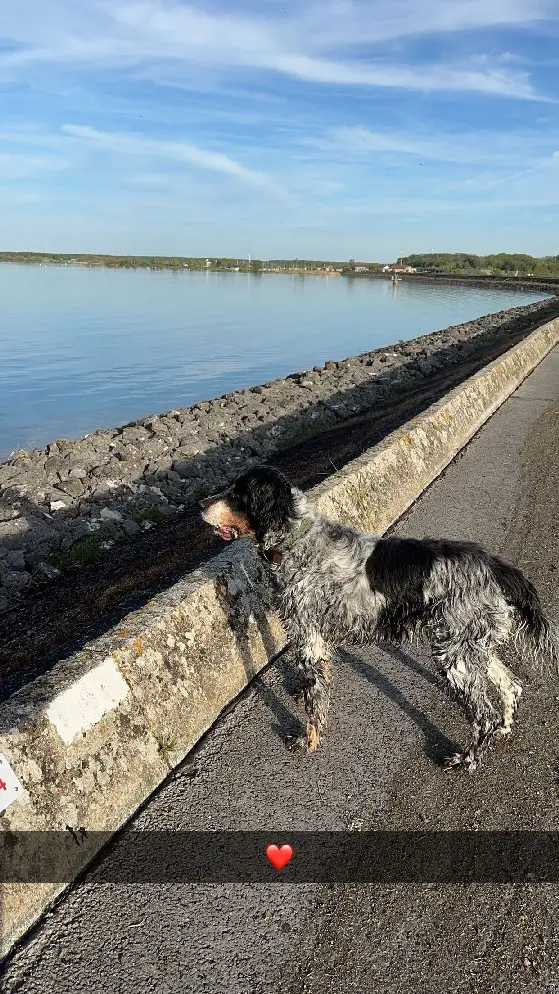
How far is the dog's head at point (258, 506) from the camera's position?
4344mm

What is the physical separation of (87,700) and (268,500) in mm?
1679

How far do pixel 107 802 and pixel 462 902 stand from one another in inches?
73.9

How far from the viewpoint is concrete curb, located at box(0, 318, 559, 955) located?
3.09 metres

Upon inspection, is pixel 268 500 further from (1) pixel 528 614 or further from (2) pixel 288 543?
(1) pixel 528 614

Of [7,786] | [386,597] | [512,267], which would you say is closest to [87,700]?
[7,786]

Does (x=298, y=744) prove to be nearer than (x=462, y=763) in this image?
No

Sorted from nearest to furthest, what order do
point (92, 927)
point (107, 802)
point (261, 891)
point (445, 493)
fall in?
point (92, 927), point (261, 891), point (107, 802), point (445, 493)

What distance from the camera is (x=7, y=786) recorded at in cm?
296

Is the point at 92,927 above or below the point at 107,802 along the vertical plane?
below

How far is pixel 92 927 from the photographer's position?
2.98m

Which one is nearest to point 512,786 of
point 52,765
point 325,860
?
point 325,860

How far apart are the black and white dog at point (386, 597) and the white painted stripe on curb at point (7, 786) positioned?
5.95 ft

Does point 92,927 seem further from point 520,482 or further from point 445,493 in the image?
point 520,482
